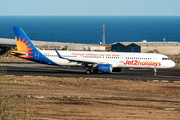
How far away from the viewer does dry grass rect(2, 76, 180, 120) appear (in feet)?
93.0

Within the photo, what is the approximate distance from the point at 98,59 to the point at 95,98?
20141 mm

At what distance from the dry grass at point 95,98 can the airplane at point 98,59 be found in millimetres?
6468

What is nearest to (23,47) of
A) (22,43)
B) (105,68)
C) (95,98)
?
(22,43)

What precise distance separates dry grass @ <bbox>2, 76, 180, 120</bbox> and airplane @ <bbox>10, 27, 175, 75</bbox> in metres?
6.47

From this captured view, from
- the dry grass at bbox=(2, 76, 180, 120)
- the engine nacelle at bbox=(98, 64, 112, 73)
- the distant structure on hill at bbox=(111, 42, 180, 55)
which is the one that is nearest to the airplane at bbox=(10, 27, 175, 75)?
the engine nacelle at bbox=(98, 64, 112, 73)

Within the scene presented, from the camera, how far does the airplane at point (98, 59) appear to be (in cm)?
5384

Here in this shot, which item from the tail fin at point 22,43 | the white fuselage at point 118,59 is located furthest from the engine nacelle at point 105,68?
the tail fin at point 22,43

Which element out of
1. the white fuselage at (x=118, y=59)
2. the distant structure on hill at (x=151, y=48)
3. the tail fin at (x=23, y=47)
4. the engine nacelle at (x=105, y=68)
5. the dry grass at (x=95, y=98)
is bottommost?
the dry grass at (x=95, y=98)

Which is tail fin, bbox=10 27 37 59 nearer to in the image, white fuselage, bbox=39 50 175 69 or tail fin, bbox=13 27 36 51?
tail fin, bbox=13 27 36 51

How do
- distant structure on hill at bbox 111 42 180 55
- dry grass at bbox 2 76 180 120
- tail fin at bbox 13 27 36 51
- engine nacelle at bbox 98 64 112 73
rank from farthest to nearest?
distant structure on hill at bbox 111 42 180 55 → tail fin at bbox 13 27 36 51 → engine nacelle at bbox 98 64 112 73 → dry grass at bbox 2 76 180 120

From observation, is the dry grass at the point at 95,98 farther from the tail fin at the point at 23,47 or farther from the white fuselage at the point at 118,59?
the tail fin at the point at 23,47

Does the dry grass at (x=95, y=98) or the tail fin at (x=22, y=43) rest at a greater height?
the tail fin at (x=22, y=43)

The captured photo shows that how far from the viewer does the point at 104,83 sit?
45.2m

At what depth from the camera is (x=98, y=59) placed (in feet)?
179
